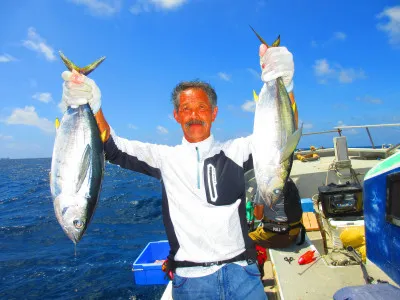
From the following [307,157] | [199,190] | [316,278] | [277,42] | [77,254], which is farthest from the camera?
[307,157]

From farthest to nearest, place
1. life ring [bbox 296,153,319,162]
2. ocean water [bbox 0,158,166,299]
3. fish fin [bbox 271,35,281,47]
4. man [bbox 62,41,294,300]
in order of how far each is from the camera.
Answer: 1. life ring [bbox 296,153,319,162]
2. ocean water [bbox 0,158,166,299]
3. fish fin [bbox 271,35,281,47]
4. man [bbox 62,41,294,300]

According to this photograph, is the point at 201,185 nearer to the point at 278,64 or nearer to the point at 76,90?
the point at 278,64

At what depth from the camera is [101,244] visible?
30.8 feet

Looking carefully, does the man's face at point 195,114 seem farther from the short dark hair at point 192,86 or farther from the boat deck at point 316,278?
the boat deck at point 316,278

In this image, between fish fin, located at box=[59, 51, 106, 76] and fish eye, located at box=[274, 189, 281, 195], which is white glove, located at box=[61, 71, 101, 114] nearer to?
fish fin, located at box=[59, 51, 106, 76]

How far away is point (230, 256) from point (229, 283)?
0.19 m

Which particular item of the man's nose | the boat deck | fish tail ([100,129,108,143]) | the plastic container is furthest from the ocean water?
the man's nose

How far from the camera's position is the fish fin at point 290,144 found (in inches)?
89.3

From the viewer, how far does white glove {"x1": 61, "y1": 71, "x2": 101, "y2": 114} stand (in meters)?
2.53

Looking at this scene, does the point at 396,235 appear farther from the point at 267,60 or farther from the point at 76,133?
the point at 76,133

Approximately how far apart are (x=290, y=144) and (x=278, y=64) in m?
0.72

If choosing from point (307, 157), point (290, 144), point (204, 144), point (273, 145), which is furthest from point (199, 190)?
point (307, 157)

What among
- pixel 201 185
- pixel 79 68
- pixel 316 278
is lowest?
pixel 316 278

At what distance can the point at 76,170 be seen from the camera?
7.73 ft
